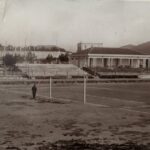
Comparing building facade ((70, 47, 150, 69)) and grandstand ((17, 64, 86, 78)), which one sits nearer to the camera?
grandstand ((17, 64, 86, 78))

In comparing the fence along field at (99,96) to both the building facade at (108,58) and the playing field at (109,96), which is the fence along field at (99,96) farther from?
the building facade at (108,58)

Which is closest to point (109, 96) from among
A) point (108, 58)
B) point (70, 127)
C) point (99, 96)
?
point (99, 96)

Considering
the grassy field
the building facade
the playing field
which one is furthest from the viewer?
the building facade

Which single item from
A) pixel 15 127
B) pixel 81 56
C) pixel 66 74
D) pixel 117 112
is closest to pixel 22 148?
pixel 15 127

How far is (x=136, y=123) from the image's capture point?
1221cm

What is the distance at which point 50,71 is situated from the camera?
4756 centimetres

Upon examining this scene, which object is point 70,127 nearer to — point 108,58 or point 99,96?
point 99,96

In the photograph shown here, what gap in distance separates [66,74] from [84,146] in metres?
→ 38.1

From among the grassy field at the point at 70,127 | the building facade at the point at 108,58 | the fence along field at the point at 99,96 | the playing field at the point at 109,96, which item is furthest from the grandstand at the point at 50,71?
the grassy field at the point at 70,127

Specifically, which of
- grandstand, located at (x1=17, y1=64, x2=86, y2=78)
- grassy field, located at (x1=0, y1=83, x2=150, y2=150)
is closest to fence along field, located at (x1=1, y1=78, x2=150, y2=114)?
grassy field, located at (x1=0, y1=83, x2=150, y2=150)

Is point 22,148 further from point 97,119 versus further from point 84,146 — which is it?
point 97,119

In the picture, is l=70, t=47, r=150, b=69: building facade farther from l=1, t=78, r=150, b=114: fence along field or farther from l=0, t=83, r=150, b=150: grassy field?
l=0, t=83, r=150, b=150: grassy field

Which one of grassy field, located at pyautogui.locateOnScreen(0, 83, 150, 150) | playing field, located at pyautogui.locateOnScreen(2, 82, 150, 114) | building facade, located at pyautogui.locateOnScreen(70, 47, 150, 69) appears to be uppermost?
building facade, located at pyautogui.locateOnScreen(70, 47, 150, 69)

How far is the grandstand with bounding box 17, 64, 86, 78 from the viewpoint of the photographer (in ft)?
145
